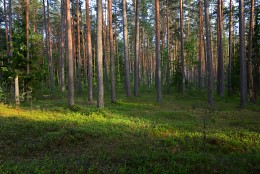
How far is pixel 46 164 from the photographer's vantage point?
20.3 feet

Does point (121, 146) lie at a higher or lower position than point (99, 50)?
lower

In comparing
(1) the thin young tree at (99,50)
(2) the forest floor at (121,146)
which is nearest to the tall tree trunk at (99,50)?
(1) the thin young tree at (99,50)

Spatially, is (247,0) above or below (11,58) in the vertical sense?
above

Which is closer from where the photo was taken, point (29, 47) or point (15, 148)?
point (15, 148)

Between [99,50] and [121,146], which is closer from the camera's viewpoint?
[121,146]

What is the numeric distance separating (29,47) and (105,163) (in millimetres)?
14435

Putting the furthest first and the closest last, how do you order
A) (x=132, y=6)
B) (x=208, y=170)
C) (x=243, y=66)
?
(x=132, y=6) → (x=243, y=66) → (x=208, y=170)

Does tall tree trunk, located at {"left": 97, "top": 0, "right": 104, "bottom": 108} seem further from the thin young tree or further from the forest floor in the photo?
the forest floor

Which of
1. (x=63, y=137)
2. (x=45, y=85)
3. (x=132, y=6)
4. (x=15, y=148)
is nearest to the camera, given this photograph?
(x=15, y=148)

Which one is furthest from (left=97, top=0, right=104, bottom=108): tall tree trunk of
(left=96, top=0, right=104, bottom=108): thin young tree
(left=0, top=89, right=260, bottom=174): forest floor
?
(left=0, top=89, right=260, bottom=174): forest floor

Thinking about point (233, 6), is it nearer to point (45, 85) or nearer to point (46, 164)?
point (46, 164)

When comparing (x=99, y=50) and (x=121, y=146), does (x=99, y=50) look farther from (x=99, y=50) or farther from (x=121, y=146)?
(x=121, y=146)

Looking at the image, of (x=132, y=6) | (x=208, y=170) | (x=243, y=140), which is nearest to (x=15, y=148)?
(x=208, y=170)

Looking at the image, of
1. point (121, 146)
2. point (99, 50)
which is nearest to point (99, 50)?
point (99, 50)
